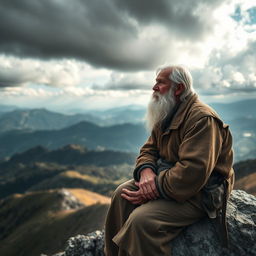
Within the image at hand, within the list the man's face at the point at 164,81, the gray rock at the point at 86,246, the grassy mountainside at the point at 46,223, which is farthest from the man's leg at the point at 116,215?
the grassy mountainside at the point at 46,223

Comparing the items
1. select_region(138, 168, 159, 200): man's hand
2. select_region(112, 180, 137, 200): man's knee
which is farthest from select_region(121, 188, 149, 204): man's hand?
select_region(112, 180, 137, 200): man's knee

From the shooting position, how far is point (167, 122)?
6316 mm

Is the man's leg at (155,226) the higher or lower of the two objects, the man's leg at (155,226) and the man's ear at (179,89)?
the lower

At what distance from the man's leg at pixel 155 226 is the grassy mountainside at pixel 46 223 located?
10694 cm

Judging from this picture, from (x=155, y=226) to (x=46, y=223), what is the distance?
150121 millimetres

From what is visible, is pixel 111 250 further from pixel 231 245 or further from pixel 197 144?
pixel 197 144

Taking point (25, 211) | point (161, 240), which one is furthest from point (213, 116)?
Result: point (25, 211)

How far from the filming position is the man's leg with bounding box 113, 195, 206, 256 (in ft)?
16.6

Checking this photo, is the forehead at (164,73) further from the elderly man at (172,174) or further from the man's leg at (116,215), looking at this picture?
the man's leg at (116,215)

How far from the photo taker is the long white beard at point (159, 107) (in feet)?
20.6

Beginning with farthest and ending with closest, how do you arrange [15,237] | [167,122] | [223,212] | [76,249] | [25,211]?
[25,211] → [15,237] → [76,249] → [167,122] → [223,212]

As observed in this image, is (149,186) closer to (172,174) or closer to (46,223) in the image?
(172,174)

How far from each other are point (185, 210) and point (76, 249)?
20.3 feet

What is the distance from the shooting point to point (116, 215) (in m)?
6.49
